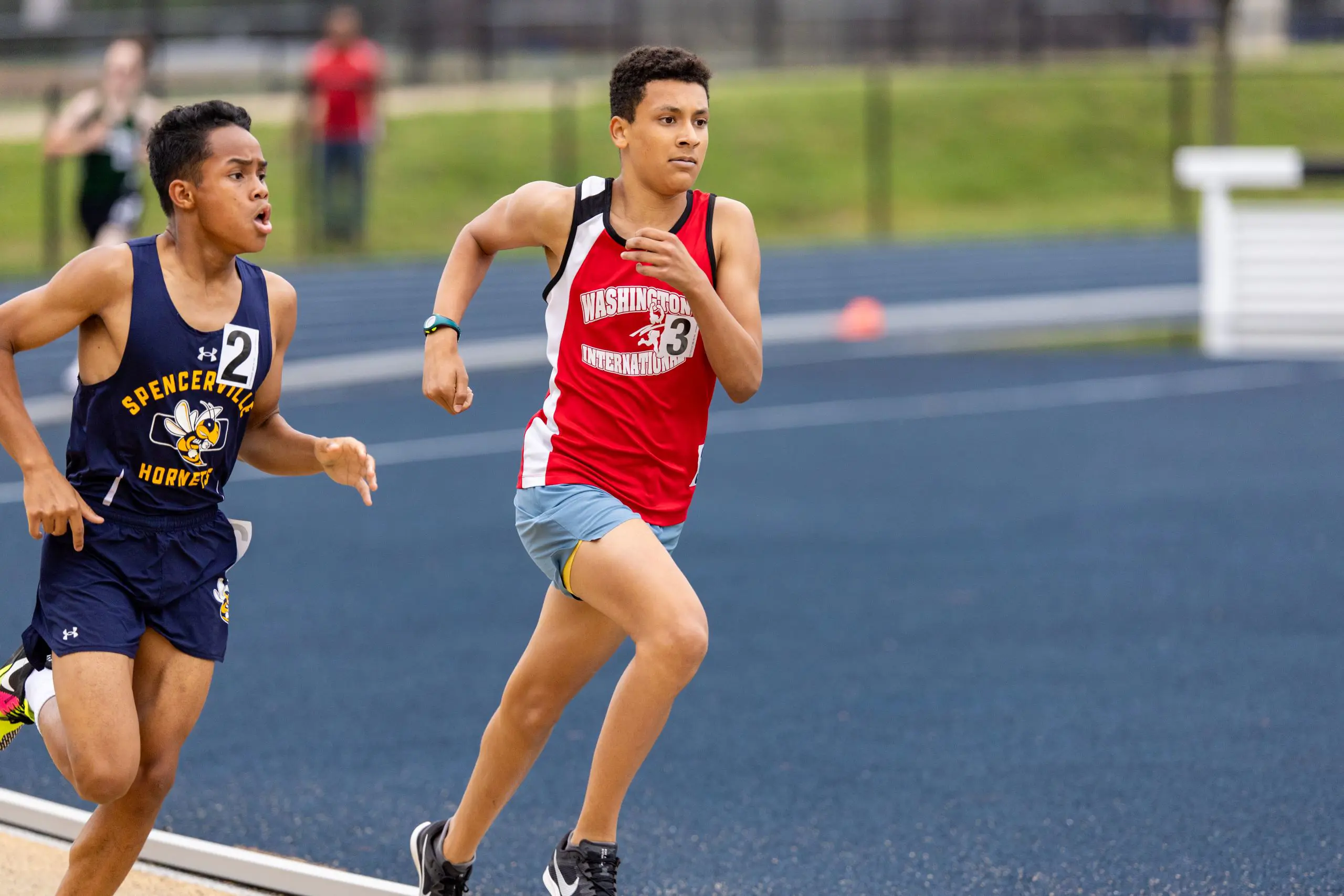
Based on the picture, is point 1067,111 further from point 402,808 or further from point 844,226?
point 402,808

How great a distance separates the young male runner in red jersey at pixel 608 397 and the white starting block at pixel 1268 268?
45.1 feet

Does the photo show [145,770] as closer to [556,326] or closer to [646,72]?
[556,326]

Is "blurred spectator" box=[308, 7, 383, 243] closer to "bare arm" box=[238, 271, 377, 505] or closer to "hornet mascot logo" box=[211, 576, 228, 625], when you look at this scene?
"bare arm" box=[238, 271, 377, 505]

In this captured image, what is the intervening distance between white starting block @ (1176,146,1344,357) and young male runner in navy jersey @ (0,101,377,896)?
46.8 ft

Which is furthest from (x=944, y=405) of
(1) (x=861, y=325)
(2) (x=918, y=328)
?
(2) (x=918, y=328)

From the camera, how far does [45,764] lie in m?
6.07

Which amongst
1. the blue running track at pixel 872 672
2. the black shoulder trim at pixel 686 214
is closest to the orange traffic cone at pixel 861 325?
the blue running track at pixel 872 672

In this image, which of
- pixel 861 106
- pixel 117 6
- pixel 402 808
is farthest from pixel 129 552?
pixel 117 6

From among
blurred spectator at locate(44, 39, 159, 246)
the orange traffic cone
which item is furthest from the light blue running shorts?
the orange traffic cone

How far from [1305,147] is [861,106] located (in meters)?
7.94

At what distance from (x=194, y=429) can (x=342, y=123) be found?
2038cm

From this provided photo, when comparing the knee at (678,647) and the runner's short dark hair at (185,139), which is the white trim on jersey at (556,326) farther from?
the runner's short dark hair at (185,139)

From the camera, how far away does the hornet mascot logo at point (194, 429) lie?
13.4 ft

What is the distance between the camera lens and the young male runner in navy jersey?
3959 millimetres
